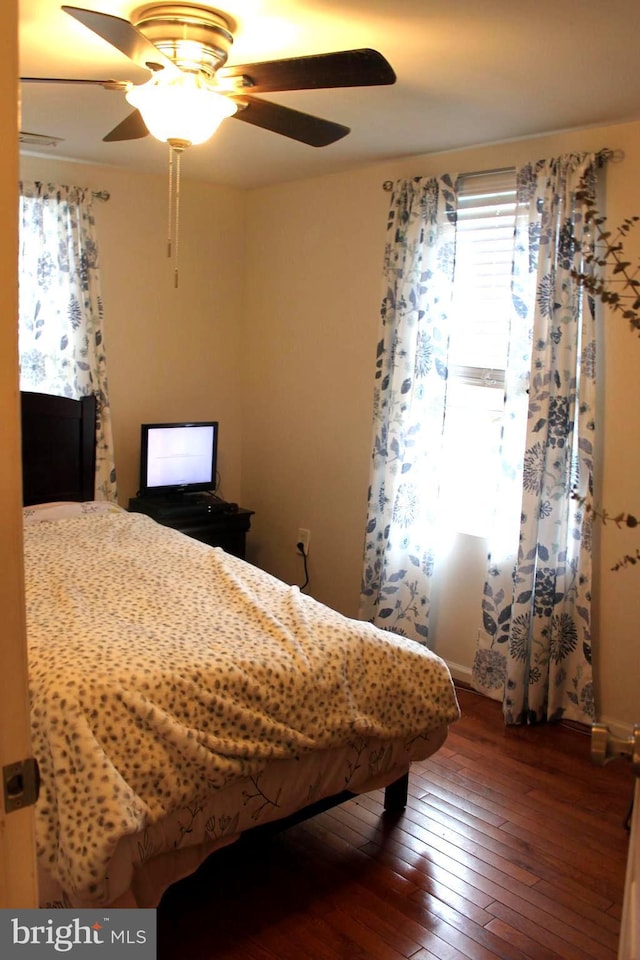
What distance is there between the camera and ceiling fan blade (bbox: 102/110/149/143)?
253 centimetres

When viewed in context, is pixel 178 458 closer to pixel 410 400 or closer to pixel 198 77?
pixel 410 400

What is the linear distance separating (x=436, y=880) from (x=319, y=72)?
2.28 m

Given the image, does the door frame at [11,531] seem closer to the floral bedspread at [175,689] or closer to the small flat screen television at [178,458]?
the floral bedspread at [175,689]

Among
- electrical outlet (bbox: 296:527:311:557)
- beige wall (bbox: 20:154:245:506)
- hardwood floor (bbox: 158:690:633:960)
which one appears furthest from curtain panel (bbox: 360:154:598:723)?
beige wall (bbox: 20:154:245:506)

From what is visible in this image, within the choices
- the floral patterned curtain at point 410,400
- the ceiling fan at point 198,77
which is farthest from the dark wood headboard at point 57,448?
the ceiling fan at point 198,77

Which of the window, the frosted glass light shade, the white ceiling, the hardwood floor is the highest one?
the white ceiling

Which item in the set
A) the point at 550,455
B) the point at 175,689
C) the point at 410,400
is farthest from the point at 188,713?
the point at 410,400

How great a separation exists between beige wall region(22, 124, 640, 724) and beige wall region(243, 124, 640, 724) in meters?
0.01

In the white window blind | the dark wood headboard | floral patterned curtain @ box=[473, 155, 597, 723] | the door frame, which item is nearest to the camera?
the door frame

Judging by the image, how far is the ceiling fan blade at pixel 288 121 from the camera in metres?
2.34

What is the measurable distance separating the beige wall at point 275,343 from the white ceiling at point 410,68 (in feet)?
1.46

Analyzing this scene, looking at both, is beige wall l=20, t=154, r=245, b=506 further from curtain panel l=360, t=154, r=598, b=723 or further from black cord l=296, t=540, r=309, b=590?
curtain panel l=360, t=154, r=598, b=723

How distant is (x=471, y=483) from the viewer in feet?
12.5

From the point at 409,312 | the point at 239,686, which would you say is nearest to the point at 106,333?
the point at 409,312
